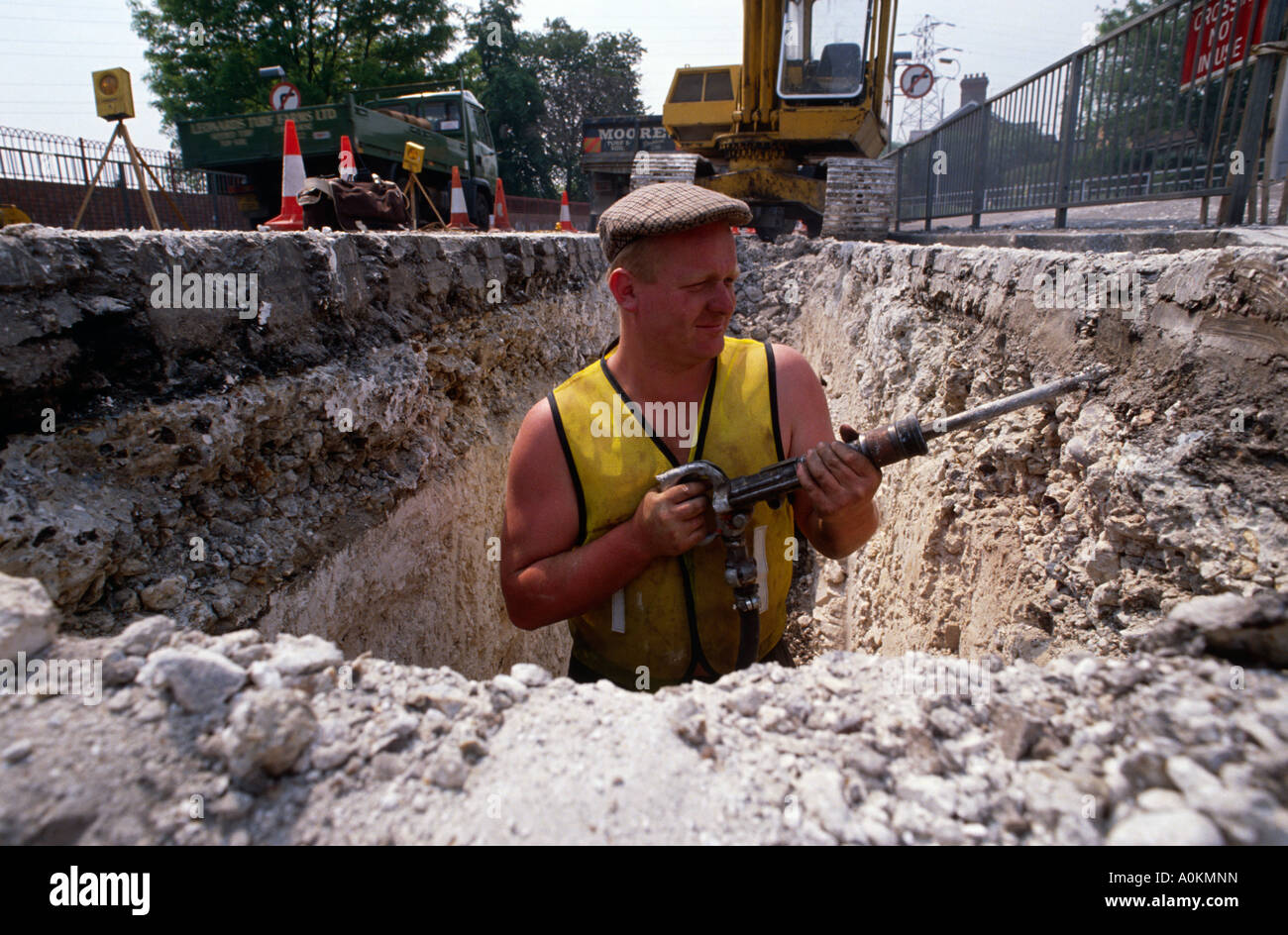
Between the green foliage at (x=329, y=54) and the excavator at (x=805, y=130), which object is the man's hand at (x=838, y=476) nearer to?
the excavator at (x=805, y=130)

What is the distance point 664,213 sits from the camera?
2.19 m

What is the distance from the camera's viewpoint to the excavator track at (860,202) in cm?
946

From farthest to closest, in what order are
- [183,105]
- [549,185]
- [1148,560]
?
1. [549,185]
2. [183,105]
3. [1148,560]

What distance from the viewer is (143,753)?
1143 millimetres

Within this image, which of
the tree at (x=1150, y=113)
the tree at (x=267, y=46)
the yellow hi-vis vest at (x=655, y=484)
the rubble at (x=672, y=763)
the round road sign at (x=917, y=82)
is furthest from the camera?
the tree at (x=267, y=46)

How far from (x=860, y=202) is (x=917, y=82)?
11068 mm

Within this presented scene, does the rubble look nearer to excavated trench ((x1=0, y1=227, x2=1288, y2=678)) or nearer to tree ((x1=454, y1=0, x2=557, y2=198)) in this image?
excavated trench ((x1=0, y1=227, x2=1288, y2=678))

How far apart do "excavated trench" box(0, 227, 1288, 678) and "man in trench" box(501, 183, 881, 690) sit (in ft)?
2.49

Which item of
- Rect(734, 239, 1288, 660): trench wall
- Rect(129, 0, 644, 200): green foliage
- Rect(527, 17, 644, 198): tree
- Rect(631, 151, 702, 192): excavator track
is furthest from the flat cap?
Rect(527, 17, 644, 198): tree

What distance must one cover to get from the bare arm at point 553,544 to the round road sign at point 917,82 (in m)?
18.9

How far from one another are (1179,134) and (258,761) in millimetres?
7873

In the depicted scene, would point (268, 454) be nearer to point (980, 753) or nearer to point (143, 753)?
point (143, 753)

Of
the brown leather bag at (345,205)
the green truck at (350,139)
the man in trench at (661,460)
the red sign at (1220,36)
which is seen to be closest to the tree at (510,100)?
the green truck at (350,139)
